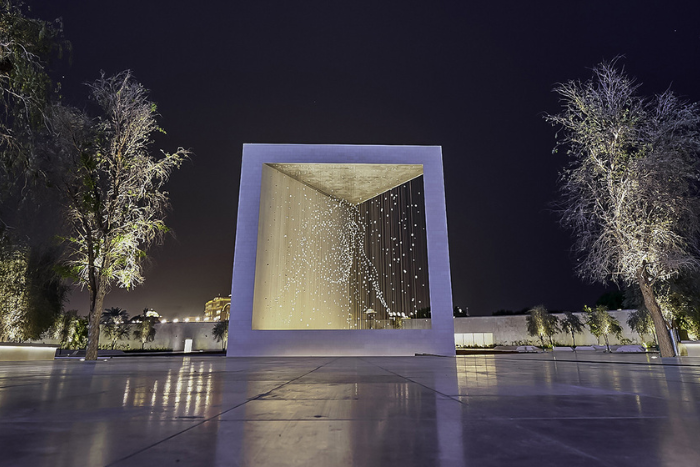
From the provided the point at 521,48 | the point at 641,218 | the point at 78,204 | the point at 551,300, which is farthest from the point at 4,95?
the point at 551,300

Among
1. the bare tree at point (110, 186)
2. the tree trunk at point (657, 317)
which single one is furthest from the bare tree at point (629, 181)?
the bare tree at point (110, 186)

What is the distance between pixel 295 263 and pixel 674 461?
1745 centimetres

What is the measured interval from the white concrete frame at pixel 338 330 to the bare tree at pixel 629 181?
246 inches

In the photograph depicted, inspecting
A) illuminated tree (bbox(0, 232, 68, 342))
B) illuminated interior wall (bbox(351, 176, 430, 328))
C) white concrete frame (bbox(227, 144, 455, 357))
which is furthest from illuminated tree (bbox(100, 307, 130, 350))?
white concrete frame (bbox(227, 144, 455, 357))

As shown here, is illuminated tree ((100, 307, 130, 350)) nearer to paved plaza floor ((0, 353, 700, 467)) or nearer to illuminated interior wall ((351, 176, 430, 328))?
illuminated interior wall ((351, 176, 430, 328))

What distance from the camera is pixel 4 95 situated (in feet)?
19.0

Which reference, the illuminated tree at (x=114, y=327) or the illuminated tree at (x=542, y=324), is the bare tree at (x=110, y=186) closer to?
the illuminated tree at (x=542, y=324)

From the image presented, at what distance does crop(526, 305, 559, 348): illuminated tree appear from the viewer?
32.7 meters

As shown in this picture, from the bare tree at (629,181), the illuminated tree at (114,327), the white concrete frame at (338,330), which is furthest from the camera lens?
the illuminated tree at (114,327)

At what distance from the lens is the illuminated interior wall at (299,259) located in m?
16.4

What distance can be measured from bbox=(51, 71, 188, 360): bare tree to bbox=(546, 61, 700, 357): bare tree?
1152 cm

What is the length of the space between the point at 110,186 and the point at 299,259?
919cm

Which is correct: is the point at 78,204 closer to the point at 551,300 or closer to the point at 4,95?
the point at 4,95

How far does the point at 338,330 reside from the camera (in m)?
15.3
